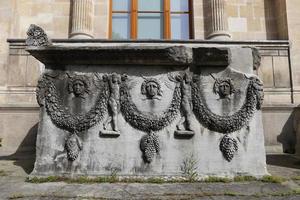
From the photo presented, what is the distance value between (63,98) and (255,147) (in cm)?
304

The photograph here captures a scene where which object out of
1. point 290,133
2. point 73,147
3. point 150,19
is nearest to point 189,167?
point 73,147

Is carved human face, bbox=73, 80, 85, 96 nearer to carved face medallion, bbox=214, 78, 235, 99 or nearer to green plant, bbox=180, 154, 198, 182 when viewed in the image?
green plant, bbox=180, 154, 198, 182

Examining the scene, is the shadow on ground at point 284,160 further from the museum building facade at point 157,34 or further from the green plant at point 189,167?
the green plant at point 189,167

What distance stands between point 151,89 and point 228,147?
1.45 metres

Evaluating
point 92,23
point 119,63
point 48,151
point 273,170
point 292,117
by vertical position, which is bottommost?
point 273,170

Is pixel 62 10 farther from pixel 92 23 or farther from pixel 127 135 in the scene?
pixel 127 135

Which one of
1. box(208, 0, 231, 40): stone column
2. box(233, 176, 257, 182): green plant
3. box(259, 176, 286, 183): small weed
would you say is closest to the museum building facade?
box(208, 0, 231, 40): stone column

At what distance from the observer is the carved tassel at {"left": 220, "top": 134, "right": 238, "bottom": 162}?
4.68 metres

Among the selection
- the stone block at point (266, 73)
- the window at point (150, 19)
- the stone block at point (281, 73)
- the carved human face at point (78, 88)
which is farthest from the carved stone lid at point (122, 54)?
the window at point (150, 19)

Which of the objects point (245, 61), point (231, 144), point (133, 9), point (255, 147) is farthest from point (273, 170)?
point (133, 9)

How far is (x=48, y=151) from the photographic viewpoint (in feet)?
15.4

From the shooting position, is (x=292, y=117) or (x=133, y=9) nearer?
(x=292, y=117)

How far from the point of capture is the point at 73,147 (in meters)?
4.63

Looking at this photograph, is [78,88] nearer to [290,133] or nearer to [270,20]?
[290,133]
